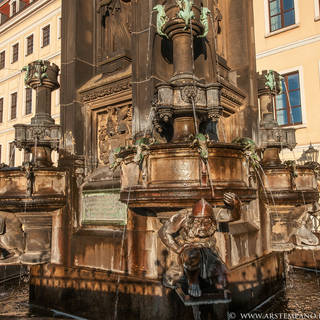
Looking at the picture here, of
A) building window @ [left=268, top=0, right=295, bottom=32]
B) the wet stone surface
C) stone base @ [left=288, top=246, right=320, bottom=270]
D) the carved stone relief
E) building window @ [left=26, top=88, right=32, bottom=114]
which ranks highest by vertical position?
building window @ [left=268, top=0, right=295, bottom=32]

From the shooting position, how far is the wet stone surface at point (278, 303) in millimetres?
5266

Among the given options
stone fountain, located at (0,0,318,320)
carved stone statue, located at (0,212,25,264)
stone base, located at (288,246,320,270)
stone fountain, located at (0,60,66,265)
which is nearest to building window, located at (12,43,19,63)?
stone fountain, located at (0,0,318,320)

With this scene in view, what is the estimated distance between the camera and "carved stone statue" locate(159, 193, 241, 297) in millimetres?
3527

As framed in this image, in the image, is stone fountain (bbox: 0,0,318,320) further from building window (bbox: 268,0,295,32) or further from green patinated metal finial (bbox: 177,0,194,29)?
building window (bbox: 268,0,295,32)

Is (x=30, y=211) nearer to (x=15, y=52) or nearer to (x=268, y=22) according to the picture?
(x=268, y=22)

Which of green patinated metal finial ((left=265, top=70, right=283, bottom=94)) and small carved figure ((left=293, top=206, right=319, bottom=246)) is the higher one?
green patinated metal finial ((left=265, top=70, right=283, bottom=94))

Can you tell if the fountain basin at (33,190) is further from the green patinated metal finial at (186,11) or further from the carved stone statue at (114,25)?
the carved stone statue at (114,25)

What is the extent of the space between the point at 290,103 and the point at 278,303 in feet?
42.7

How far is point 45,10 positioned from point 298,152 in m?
23.4

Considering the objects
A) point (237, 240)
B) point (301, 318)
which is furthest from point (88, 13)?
point (301, 318)

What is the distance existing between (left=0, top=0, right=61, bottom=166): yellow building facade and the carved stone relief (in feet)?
61.3

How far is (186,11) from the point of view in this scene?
548 centimetres

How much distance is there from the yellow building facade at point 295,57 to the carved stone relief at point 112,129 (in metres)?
10.8

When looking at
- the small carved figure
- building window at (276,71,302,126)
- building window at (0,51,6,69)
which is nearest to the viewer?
the small carved figure
